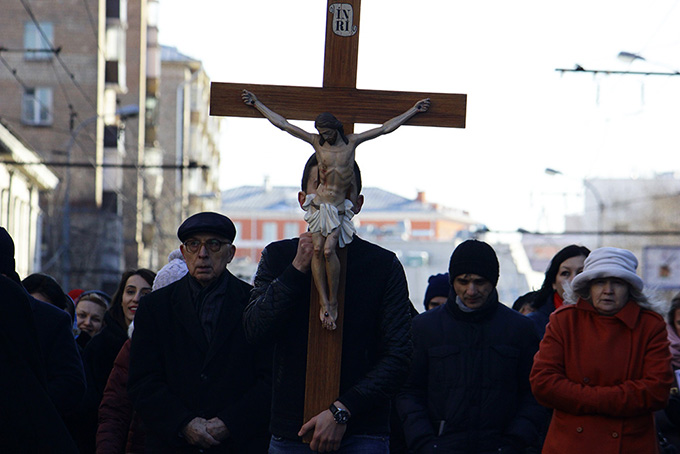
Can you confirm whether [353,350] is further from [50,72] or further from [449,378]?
[50,72]

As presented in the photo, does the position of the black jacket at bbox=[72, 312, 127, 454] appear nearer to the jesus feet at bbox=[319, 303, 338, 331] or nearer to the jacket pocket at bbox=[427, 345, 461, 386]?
the jacket pocket at bbox=[427, 345, 461, 386]

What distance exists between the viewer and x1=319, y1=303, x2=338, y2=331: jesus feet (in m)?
5.18

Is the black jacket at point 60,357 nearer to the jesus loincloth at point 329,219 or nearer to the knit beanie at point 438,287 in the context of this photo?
the jesus loincloth at point 329,219

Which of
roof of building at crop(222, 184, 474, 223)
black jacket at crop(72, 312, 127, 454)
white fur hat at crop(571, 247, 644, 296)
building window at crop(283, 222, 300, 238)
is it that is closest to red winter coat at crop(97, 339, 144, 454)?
black jacket at crop(72, 312, 127, 454)

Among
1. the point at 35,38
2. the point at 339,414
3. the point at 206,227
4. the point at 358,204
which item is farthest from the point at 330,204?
the point at 35,38

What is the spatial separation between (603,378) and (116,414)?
8.97ft

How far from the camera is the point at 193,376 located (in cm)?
625

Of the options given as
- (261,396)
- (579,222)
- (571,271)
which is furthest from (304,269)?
(579,222)

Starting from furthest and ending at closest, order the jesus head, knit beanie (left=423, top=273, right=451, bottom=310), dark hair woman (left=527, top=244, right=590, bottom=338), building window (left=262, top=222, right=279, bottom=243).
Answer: building window (left=262, top=222, right=279, bottom=243) < knit beanie (left=423, top=273, right=451, bottom=310) < dark hair woman (left=527, top=244, right=590, bottom=338) < the jesus head

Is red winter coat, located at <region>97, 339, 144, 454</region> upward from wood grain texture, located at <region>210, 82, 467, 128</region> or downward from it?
downward

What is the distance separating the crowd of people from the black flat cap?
10 millimetres

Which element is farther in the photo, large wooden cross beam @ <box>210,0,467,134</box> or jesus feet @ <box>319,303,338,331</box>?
large wooden cross beam @ <box>210,0,467,134</box>

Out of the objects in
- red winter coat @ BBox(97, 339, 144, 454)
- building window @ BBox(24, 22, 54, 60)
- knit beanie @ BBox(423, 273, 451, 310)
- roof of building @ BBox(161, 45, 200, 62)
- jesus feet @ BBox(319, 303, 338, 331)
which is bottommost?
red winter coat @ BBox(97, 339, 144, 454)

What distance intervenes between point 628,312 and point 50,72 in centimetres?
4566
